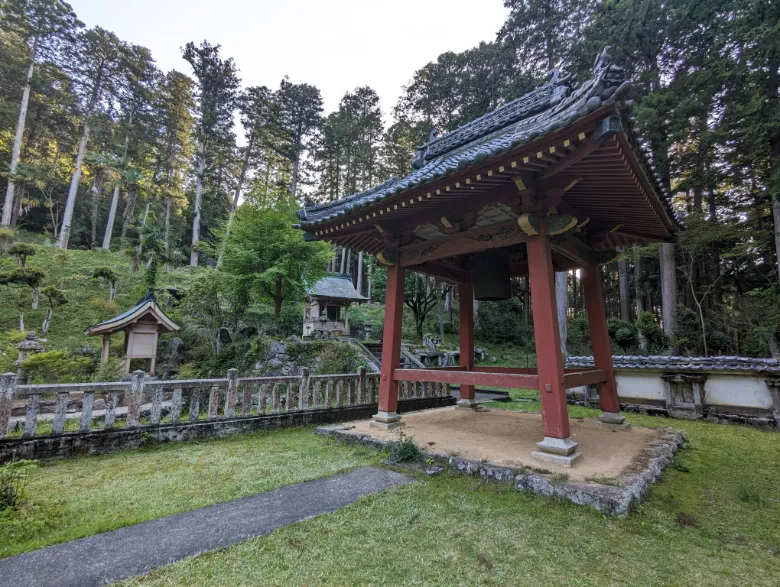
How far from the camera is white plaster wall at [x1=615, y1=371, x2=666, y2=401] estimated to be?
803 cm

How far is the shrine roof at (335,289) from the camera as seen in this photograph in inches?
731

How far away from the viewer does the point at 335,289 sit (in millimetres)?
19609

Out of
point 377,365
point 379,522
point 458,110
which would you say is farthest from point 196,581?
point 458,110

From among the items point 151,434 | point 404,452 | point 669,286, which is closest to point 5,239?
point 151,434

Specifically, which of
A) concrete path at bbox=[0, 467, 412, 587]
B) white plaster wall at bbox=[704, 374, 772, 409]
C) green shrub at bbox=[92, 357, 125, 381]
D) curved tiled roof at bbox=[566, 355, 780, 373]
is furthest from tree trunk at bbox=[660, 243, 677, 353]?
green shrub at bbox=[92, 357, 125, 381]

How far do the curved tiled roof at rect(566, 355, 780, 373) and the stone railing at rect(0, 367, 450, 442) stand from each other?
4.66 meters

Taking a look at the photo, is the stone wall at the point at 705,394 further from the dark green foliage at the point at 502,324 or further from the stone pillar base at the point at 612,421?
the dark green foliage at the point at 502,324

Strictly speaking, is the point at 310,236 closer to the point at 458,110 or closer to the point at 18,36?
the point at 458,110

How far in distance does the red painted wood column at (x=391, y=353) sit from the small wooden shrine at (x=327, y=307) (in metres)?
12.7

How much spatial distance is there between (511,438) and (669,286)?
1153 cm

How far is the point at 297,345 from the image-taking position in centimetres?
1338

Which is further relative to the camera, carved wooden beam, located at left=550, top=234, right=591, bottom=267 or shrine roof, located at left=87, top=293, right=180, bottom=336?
shrine roof, located at left=87, top=293, right=180, bottom=336

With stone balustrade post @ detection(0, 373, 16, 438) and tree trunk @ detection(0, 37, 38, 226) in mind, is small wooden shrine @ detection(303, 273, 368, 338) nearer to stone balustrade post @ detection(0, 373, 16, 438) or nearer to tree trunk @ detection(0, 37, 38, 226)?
stone balustrade post @ detection(0, 373, 16, 438)

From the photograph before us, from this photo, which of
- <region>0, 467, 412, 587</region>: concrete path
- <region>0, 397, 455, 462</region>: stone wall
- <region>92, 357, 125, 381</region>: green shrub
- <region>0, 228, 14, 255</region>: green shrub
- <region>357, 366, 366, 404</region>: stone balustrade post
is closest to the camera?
<region>0, 467, 412, 587</region>: concrete path
